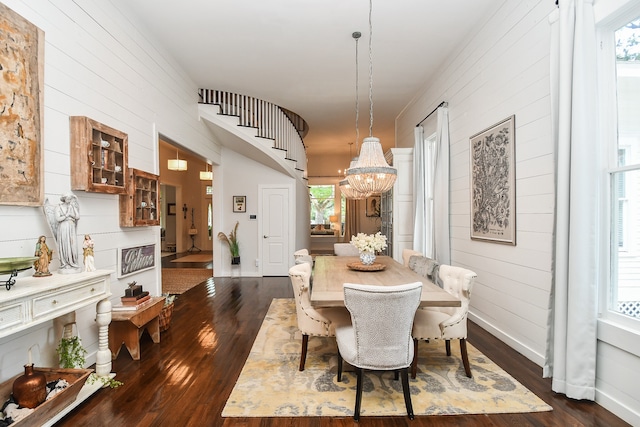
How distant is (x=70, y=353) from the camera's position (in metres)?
2.46

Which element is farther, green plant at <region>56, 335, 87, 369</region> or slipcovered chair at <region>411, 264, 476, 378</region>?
slipcovered chair at <region>411, 264, 476, 378</region>

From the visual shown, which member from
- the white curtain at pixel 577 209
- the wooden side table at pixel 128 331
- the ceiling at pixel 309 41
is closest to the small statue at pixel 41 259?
the wooden side table at pixel 128 331

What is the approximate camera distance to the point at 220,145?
23.0ft

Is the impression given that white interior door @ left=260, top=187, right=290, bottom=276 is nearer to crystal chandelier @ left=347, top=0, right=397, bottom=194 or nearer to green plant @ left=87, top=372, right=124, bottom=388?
crystal chandelier @ left=347, top=0, right=397, bottom=194

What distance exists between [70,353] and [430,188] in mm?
5023

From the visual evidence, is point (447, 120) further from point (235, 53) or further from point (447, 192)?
point (235, 53)

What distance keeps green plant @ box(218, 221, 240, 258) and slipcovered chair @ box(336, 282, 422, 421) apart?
5.36 metres

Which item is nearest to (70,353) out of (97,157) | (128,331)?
(128,331)

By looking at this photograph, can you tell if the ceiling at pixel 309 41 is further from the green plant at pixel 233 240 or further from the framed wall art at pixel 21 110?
the green plant at pixel 233 240

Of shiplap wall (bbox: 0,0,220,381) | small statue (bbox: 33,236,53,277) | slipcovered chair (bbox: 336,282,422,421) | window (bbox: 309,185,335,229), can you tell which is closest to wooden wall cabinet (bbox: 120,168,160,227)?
shiplap wall (bbox: 0,0,220,381)

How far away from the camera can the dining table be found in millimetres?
2287

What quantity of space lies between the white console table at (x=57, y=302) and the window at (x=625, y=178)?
12.0 ft

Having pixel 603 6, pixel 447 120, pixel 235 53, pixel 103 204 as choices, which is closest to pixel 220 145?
pixel 235 53

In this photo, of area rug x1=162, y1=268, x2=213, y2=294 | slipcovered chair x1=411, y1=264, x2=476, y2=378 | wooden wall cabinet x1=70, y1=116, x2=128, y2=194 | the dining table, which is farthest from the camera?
area rug x1=162, y1=268, x2=213, y2=294
